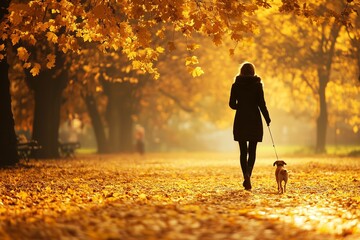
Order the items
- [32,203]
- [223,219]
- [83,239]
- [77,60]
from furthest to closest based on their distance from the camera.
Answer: [77,60]
[32,203]
[223,219]
[83,239]

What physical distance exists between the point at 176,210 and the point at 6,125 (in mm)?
11487

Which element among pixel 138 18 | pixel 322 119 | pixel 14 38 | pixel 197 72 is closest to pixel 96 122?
pixel 322 119

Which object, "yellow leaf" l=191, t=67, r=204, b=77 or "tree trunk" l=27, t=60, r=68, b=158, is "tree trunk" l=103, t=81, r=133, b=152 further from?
"yellow leaf" l=191, t=67, r=204, b=77

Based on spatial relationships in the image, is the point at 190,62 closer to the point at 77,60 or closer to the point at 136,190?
the point at 136,190

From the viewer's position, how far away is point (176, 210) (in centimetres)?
882

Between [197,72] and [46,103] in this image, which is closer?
[197,72]

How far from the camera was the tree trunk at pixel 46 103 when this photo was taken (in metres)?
26.5

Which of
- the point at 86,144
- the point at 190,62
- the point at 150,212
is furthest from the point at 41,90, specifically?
the point at 86,144

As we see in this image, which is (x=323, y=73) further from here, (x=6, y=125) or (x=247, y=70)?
(x=247, y=70)

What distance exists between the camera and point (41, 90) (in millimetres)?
26625

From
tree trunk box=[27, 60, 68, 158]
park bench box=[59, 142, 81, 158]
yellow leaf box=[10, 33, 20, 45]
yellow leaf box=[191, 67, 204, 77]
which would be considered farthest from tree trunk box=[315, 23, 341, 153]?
yellow leaf box=[10, 33, 20, 45]

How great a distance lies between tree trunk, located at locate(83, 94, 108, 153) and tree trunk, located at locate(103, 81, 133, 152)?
0.58 m

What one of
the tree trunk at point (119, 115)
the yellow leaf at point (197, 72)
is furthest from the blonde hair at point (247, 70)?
the tree trunk at point (119, 115)

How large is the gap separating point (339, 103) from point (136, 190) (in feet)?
92.4
